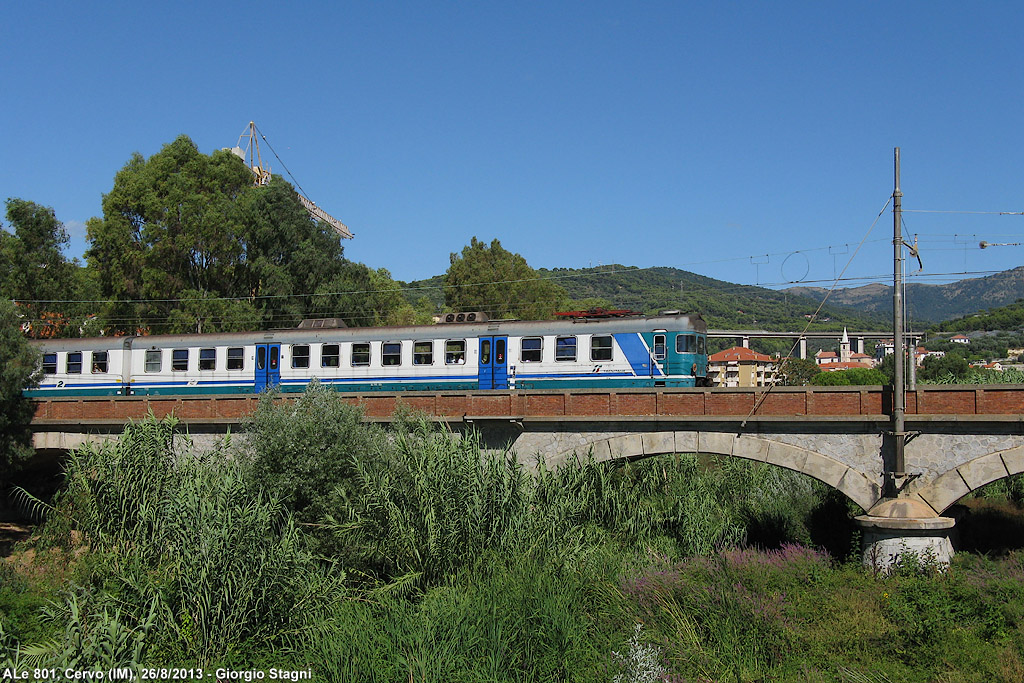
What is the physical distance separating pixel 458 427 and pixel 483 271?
1196 inches

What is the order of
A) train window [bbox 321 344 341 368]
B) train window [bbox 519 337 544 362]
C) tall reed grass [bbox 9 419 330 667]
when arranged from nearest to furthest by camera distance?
tall reed grass [bbox 9 419 330 667], train window [bbox 519 337 544 362], train window [bbox 321 344 341 368]

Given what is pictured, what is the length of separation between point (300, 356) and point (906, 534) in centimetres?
1980

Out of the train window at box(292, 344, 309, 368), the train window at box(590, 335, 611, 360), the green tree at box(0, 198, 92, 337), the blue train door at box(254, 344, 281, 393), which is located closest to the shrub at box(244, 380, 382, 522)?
the train window at box(590, 335, 611, 360)

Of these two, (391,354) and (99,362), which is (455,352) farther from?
(99,362)

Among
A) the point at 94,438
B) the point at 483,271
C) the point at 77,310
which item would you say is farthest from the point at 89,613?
the point at 483,271

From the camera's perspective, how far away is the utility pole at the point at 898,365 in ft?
61.1

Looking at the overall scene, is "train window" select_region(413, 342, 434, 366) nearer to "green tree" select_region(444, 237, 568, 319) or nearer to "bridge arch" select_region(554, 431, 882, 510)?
"bridge arch" select_region(554, 431, 882, 510)

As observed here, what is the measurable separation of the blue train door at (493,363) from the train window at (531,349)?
1.82 ft

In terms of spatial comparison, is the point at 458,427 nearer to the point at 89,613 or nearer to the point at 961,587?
the point at 89,613

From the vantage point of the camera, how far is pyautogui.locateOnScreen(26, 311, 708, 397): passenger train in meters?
25.0

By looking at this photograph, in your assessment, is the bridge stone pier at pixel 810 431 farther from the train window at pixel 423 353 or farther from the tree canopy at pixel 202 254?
the tree canopy at pixel 202 254

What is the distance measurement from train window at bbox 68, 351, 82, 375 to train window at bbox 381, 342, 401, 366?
13.0 metres

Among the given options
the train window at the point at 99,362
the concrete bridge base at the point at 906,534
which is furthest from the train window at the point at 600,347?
the train window at the point at 99,362

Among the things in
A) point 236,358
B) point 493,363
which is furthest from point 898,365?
point 236,358
